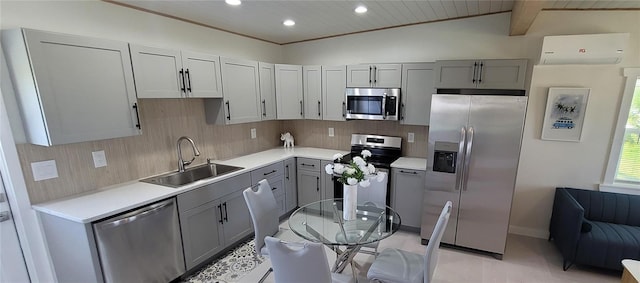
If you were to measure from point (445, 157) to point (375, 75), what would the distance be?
52.0 inches

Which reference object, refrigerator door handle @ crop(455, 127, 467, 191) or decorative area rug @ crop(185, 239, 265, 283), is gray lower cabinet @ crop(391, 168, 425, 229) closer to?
refrigerator door handle @ crop(455, 127, 467, 191)

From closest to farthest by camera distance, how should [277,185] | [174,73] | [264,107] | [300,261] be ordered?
[300,261]
[174,73]
[277,185]
[264,107]

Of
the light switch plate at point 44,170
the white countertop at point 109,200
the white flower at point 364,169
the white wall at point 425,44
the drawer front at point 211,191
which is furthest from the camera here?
the white wall at point 425,44

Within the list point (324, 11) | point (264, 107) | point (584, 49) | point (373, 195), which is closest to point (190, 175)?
point (264, 107)

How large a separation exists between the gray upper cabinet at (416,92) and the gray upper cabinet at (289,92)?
144cm

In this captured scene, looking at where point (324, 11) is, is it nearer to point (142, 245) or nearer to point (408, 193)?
point (408, 193)

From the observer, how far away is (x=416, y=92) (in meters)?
3.32

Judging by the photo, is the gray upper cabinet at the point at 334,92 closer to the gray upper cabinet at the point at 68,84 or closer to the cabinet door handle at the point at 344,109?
the cabinet door handle at the point at 344,109

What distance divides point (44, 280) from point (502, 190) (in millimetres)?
4044

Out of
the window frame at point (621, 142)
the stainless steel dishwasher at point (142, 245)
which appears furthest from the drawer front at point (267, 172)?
the window frame at point (621, 142)

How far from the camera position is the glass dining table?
6.70 feet

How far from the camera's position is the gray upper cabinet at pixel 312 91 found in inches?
153

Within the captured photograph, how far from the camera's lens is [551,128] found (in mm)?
3057

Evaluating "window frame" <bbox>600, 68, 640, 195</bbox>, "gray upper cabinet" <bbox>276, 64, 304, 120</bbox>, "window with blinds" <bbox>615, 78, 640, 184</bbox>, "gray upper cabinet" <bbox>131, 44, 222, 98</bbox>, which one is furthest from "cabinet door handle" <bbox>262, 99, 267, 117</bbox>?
"window with blinds" <bbox>615, 78, 640, 184</bbox>
